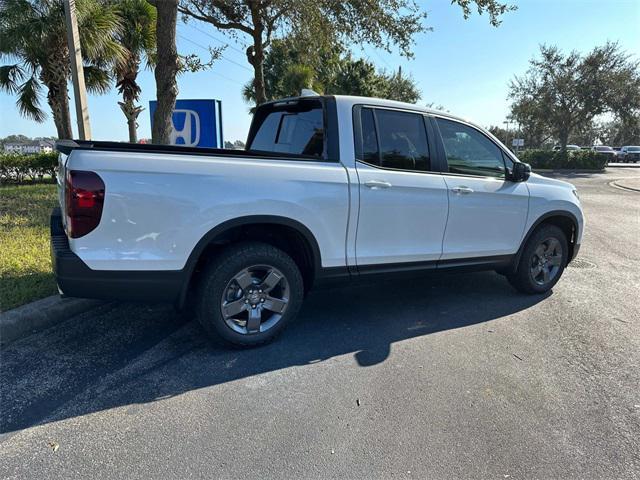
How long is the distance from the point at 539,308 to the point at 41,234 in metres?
6.44

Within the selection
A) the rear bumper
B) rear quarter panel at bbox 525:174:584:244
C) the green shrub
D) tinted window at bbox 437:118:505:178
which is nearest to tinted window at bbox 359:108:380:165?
tinted window at bbox 437:118:505:178

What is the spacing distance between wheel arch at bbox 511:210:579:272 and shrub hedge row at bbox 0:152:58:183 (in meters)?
13.7

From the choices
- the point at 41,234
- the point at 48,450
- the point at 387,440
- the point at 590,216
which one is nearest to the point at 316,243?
the point at 387,440

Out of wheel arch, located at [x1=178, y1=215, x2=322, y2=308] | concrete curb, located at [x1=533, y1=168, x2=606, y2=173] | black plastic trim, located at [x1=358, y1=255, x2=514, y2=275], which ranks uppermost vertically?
wheel arch, located at [x1=178, y1=215, x2=322, y2=308]

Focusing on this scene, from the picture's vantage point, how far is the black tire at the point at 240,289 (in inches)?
130

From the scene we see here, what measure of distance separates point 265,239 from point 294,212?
40cm

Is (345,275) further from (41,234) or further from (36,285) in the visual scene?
(41,234)

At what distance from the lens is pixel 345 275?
3770mm

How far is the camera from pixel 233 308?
3.43 m

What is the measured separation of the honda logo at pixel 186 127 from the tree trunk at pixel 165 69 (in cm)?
12

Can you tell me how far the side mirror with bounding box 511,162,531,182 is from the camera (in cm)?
457

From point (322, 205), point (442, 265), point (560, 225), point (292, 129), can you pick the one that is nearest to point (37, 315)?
point (322, 205)

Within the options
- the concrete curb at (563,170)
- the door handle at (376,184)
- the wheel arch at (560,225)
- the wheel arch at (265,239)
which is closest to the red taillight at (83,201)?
the wheel arch at (265,239)

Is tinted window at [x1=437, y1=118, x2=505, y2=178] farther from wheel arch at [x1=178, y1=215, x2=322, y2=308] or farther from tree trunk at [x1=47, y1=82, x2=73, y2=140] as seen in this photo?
tree trunk at [x1=47, y1=82, x2=73, y2=140]
